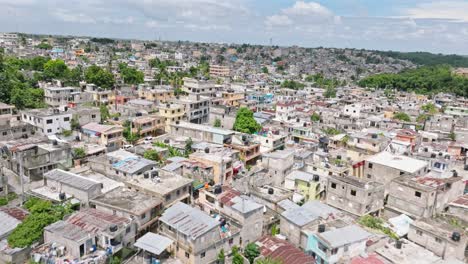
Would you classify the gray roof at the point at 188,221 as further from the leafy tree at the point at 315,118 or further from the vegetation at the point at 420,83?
the vegetation at the point at 420,83

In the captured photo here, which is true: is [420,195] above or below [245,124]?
below

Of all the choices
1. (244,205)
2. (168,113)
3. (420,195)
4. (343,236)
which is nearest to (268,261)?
(244,205)

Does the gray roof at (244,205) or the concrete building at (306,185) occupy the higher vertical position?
the gray roof at (244,205)

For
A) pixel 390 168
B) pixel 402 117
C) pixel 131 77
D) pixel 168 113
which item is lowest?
pixel 390 168

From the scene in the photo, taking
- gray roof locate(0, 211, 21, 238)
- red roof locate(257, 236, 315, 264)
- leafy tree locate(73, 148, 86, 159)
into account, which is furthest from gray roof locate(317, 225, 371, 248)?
leafy tree locate(73, 148, 86, 159)

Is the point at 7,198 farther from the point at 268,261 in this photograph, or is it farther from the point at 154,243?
the point at 268,261

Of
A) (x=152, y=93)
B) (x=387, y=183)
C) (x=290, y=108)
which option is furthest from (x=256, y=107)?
(x=387, y=183)

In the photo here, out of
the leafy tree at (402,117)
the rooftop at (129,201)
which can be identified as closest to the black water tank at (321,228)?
the rooftop at (129,201)
